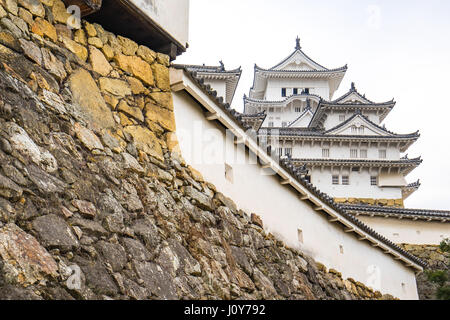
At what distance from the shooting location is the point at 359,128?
32.7m

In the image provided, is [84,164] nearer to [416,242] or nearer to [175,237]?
[175,237]

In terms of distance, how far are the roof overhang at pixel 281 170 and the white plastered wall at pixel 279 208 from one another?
154 mm

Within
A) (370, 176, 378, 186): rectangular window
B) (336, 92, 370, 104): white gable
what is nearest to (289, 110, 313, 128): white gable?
(336, 92, 370, 104): white gable

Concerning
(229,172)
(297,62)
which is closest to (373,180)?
(297,62)

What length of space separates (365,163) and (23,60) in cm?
2751

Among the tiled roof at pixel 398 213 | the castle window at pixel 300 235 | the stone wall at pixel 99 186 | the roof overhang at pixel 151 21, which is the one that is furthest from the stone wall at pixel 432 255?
the roof overhang at pixel 151 21

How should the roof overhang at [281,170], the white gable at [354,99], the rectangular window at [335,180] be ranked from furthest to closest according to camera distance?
the white gable at [354,99]
the rectangular window at [335,180]
the roof overhang at [281,170]

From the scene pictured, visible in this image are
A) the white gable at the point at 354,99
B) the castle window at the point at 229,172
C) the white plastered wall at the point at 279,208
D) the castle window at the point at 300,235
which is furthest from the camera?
the white gable at the point at 354,99

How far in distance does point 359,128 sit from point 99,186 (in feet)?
94.5

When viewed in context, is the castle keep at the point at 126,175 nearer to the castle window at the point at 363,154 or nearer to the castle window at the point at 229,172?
the castle window at the point at 229,172

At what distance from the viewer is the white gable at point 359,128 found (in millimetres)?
32469

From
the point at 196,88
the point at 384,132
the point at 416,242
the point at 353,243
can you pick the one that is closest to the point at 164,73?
the point at 196,88

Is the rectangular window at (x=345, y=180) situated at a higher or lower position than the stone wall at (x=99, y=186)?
higher

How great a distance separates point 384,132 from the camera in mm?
32500
